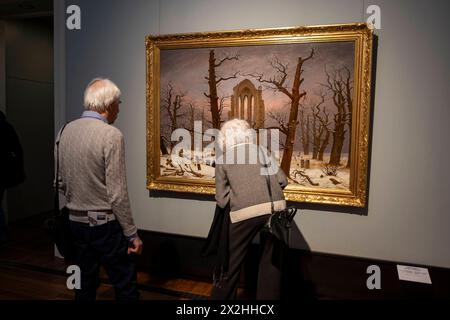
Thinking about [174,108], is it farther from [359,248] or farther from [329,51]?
[359,248]

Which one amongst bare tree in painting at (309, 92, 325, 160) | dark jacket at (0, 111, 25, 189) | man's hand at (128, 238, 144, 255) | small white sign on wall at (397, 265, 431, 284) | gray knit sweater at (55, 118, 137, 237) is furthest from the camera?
dark jacket at (0, 111, 25, 189)

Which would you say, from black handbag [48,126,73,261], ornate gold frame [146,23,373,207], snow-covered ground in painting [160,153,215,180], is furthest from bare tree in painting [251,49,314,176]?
black handbag [48,126,73,261]

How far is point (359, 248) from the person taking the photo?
3.00 meters

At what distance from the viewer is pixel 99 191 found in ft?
6.92

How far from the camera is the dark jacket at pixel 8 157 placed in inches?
141

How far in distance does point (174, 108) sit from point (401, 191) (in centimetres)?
205

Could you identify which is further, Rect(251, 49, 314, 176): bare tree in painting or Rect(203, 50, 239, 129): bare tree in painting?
Rect(203, 50, 239, 129): bare tree in painting

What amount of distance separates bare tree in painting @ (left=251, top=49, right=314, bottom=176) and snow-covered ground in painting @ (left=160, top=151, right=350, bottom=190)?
0.06 m

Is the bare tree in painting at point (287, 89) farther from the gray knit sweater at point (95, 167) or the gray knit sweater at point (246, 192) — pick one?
the gray knit sweater at point (95, 167)

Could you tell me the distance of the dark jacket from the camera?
11.8 feet

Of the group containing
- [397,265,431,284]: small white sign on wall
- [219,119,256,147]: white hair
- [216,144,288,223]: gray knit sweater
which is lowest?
[397,265,431,284]: small white sign on wall

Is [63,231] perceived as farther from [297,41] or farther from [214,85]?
[297,41]

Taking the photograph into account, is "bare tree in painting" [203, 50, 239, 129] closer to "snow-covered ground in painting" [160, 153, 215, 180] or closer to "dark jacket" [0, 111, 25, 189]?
"snow-covered ground in painting" [160, 153, 215, 180]

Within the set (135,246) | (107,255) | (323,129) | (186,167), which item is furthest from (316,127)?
(107,255)
